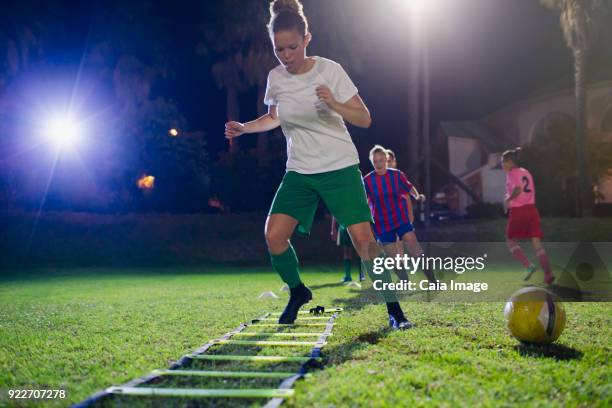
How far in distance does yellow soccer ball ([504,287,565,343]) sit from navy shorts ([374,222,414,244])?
4.34 meters

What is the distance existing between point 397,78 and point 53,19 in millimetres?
16808

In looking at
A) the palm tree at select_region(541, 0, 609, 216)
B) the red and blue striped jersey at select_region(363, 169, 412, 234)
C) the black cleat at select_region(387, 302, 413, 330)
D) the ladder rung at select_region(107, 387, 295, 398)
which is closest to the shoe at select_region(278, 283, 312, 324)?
the black cleat at select_region(387, 302, 413, 330)

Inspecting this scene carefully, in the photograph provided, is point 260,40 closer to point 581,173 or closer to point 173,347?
point 581,173

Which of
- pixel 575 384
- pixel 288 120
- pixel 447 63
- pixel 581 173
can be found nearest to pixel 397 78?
pixel 447 63

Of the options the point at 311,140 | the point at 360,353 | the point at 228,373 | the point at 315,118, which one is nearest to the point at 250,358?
the point at 228,373

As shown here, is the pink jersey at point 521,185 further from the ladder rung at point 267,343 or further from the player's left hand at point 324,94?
the ladder rung at point 267,343

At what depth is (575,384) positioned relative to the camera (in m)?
2.87

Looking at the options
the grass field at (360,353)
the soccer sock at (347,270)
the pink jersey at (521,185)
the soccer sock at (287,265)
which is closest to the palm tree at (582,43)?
the pink jersey at (521,185)

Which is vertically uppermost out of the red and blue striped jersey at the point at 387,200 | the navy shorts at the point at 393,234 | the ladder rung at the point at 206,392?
the red and blue striped jersey at the point at 387,200

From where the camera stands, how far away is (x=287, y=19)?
436cm

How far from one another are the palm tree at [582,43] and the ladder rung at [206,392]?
885 inches

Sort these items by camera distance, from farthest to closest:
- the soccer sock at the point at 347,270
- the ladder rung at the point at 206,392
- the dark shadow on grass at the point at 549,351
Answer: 1. the soccer sock at the point at 347,270
2. the dark shadow on grass at the point at 549,351
3. the ladder rung at the point at 206,392

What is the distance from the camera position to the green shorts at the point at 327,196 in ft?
14.9

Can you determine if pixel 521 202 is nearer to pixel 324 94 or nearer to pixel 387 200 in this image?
pixel 387 200
